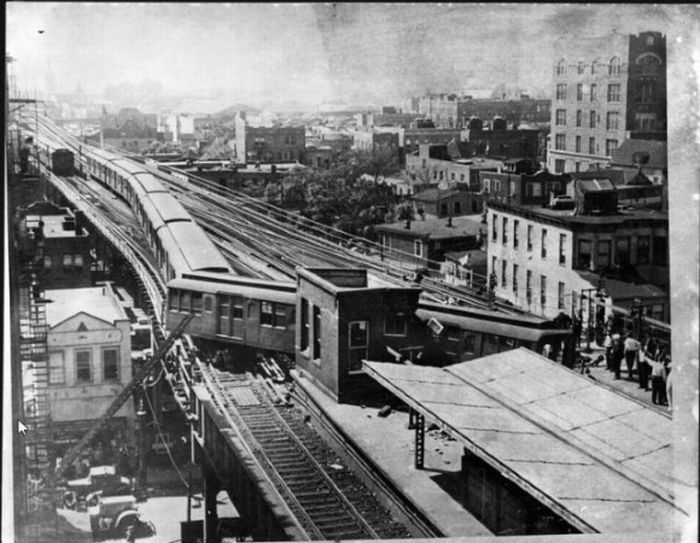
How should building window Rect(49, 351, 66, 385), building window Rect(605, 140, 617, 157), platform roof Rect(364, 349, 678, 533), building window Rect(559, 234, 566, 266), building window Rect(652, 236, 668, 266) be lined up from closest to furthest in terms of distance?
platform roof Rect(364, 349, 678, 533) < building window Rect(49, 351, 66, 385) < building window Rect(652, 236, 668, 266) < building window Rect(559, 234, 566, 266) < building window Rect(605, 140, 617, 157)

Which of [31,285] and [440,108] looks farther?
[440,108]

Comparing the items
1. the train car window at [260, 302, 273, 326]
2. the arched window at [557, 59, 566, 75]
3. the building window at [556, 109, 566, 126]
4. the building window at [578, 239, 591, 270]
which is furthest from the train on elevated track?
the arched window at [557, 59, 566, 75]

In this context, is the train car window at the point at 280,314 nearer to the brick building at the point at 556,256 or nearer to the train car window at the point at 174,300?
the train car window at the point at 174,300

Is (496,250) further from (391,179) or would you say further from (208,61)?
(208,61)

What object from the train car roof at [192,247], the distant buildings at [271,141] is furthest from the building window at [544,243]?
the train car roof at [192,247]

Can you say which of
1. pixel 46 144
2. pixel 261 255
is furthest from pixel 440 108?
pixel 46 144

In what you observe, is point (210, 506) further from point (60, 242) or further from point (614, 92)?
point (614, 92)

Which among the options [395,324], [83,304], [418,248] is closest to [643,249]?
[418,248]

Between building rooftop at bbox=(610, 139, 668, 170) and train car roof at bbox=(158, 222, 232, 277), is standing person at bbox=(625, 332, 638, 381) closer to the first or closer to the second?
building rooftop at bbox=(610, 139, 668, 170)
